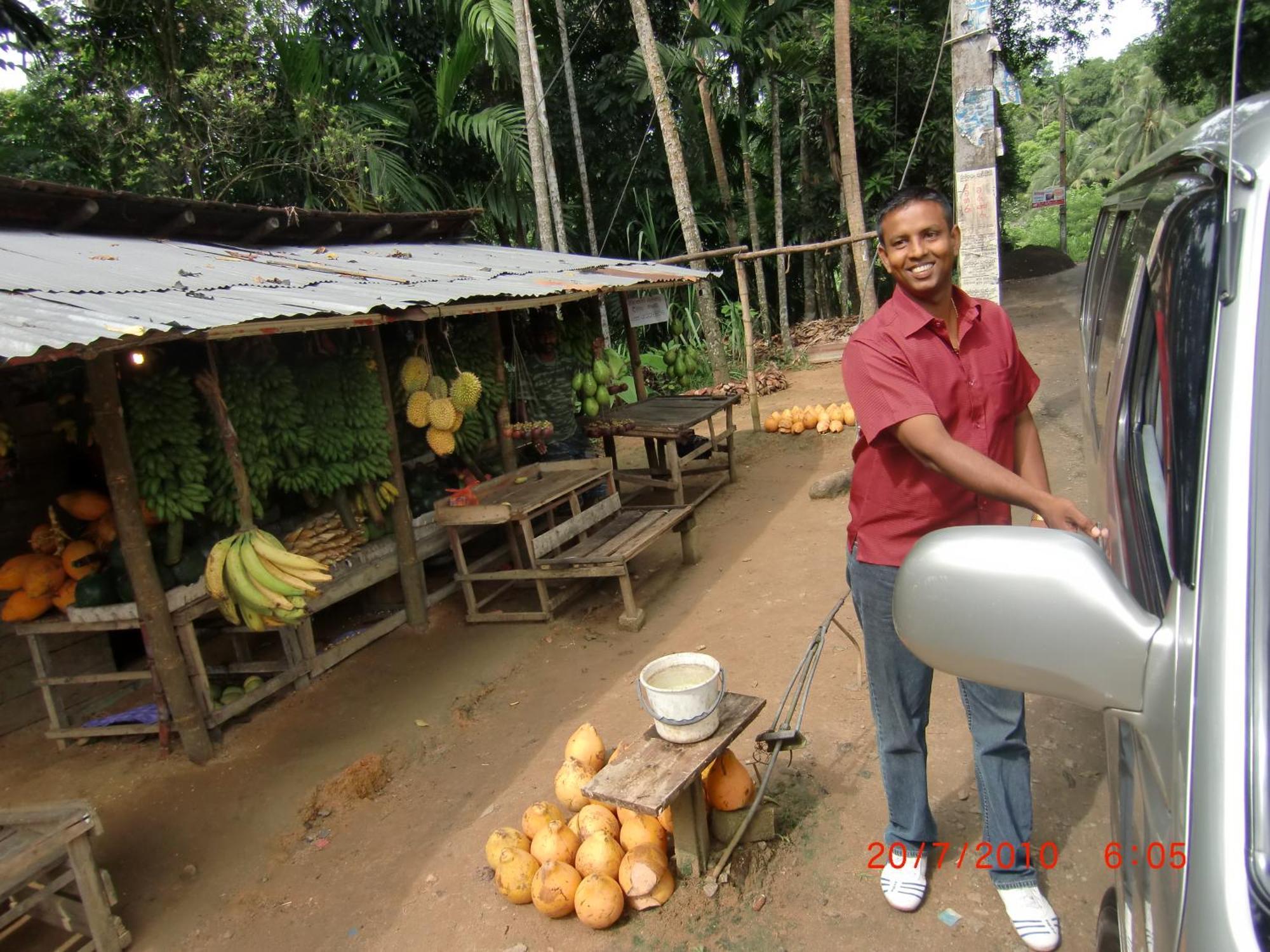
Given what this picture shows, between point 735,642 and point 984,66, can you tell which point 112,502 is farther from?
point 984,66

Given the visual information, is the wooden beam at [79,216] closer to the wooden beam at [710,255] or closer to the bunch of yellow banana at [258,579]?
the bunch of yellow banana at [258,579]

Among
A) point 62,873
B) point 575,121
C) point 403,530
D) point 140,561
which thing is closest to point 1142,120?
point 575,121

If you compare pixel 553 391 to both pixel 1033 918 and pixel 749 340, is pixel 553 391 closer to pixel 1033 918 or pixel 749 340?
pixel 749 340

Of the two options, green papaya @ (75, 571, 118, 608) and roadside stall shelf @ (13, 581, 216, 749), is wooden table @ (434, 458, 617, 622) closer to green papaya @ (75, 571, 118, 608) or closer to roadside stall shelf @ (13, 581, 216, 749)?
roadside stall shelf @ (13, 581, 216, 749)

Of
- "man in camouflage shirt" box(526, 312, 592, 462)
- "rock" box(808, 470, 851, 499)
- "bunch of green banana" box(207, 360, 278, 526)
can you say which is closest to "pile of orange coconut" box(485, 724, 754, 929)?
"bunch of green banana" box(207, 360, 278, 526)

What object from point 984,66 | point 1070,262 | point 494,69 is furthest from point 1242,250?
point 1070,262

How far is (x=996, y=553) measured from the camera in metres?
1.10

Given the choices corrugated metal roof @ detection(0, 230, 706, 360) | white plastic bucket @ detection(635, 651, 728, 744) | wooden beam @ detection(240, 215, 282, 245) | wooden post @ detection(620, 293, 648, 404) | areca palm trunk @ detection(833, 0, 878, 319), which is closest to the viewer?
white plastic bucket @ detection(635, 651, 728, 744)

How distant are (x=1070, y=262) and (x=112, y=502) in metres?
21.9

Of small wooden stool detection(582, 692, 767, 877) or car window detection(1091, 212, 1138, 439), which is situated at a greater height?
car window detection(1091, 212, 1138, 439)

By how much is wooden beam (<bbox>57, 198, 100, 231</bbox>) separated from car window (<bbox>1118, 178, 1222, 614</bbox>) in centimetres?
581

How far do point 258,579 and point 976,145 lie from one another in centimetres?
485

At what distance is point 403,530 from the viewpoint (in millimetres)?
5555

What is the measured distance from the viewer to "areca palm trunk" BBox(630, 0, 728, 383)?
367 inches
